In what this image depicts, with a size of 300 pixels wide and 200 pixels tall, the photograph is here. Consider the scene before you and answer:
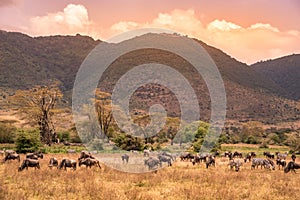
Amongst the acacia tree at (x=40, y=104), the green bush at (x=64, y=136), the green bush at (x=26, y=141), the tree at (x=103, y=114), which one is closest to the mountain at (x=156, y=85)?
the green bush at (x=64, y=136)

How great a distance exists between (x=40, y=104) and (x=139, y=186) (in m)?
45.2

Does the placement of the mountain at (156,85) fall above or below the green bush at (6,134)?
above

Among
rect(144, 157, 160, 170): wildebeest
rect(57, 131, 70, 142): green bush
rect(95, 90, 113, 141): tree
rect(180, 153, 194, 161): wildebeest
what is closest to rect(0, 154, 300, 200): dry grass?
rect(144, 157, 160, 170): wildebeest

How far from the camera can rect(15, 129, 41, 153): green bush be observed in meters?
45.3

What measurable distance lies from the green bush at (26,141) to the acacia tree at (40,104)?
11.2 m

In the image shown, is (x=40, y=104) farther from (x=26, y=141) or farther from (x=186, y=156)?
(x=186, y=156)

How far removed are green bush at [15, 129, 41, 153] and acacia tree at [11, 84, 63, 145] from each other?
1115cm

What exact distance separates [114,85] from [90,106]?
78188mm

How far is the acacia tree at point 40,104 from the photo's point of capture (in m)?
58.6

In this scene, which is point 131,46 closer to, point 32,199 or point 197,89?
point 197,89

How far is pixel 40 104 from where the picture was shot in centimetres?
6044

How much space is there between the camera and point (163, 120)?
247ft

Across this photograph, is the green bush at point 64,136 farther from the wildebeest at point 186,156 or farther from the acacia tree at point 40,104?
the wildebeest at point 186,156

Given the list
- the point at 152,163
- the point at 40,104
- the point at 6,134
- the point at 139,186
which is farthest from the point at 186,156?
the point at 6,134
